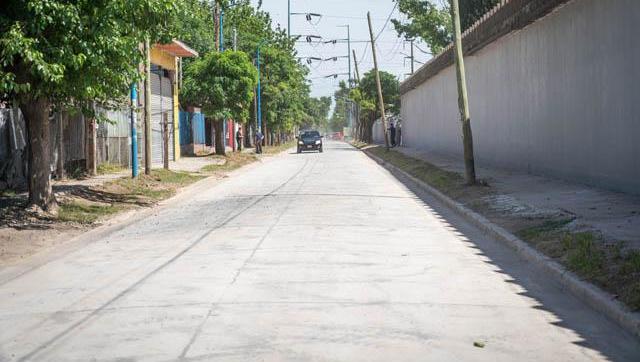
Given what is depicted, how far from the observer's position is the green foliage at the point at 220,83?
3994 centimetres

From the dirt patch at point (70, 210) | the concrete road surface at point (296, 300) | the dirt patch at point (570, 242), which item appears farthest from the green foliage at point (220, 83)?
the concrete road surface at point (296, 300)

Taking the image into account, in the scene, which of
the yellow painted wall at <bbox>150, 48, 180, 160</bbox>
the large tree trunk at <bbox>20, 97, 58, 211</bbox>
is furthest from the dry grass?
the large tree trunk at <bbox>20, 97, 58, 211</bbox>

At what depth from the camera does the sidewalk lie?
10734 mm

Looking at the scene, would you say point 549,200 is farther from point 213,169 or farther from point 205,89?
point 205,89

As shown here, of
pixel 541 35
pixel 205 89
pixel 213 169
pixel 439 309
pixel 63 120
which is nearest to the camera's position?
pixel 439 309

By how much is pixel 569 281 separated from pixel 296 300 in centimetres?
283

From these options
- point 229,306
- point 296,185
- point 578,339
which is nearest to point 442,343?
point 578,339

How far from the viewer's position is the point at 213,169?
32031 millimetres

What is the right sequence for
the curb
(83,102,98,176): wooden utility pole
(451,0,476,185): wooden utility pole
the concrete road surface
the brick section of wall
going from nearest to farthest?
1. the concrete road surface
2. the curb
3. the brick section of wall
4. (451,0,476,185): wooden utility pole
5. (83,102,98,176): wooden utility pole

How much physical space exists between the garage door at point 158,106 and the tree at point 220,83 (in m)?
2.79

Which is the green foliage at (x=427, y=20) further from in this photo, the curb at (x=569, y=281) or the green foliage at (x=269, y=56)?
the curb at (x=569, y=281)

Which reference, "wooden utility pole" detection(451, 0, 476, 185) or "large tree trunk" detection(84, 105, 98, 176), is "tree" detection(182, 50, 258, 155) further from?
"wooden utility pole" detection(451, 0, 476, 185)

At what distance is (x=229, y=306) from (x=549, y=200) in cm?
925

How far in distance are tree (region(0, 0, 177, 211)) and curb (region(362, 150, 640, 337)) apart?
6.73 m
